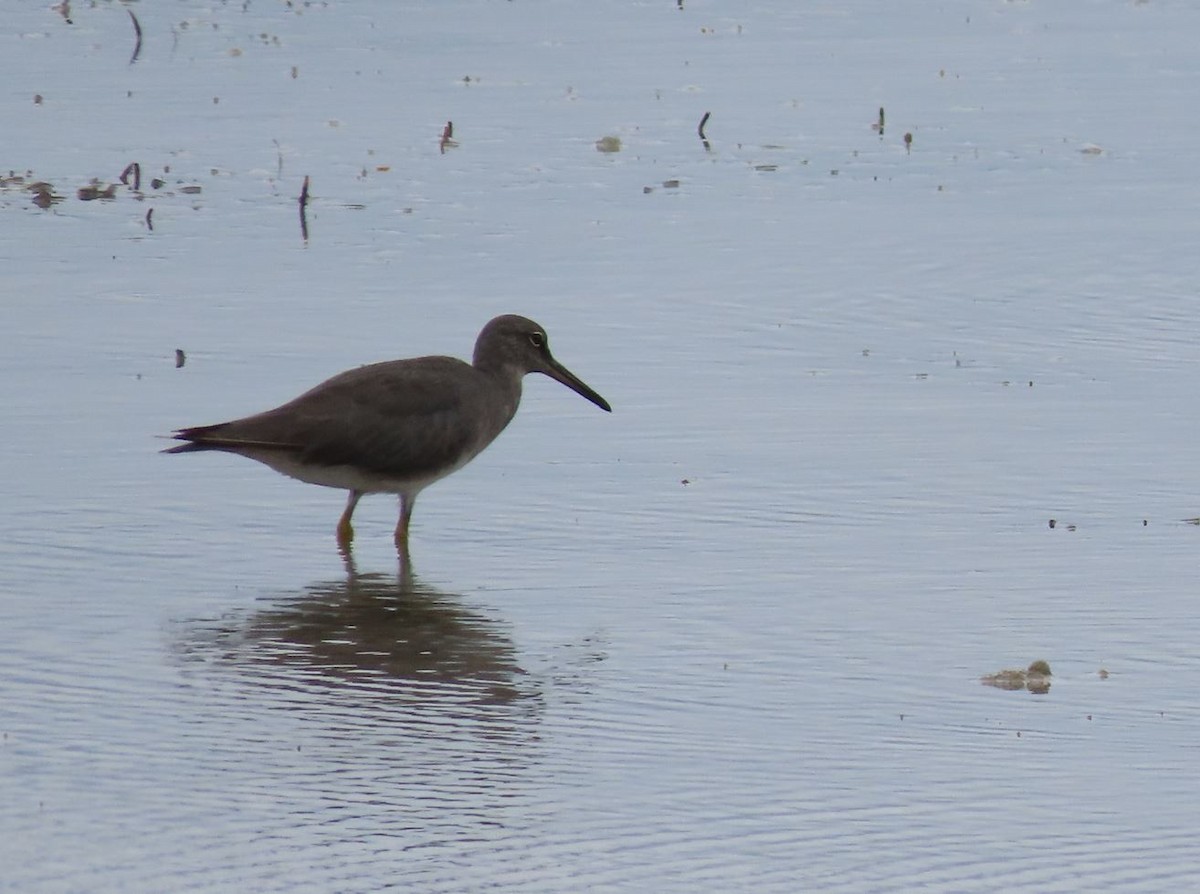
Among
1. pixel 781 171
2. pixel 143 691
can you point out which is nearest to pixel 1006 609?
pixel 143 691

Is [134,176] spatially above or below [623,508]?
above

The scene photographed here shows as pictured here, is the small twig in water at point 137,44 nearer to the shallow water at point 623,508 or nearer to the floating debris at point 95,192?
the shallow water at point 623,508

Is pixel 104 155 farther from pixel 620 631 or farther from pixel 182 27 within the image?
pixel 620 631

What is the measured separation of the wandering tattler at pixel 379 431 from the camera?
9.69 metres

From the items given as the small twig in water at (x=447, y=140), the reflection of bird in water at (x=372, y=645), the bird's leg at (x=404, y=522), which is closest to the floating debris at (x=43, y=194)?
the small twig in water at (x=447, y=140)

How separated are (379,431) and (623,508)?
0.98 metres

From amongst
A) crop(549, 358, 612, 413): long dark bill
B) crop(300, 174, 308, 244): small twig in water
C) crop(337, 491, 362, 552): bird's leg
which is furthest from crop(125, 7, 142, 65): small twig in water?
crop(337, 491, 362, 552): bird's leg

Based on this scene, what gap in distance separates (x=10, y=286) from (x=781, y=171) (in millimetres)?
6076

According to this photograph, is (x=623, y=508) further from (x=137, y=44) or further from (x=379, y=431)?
(x=137, y=44)

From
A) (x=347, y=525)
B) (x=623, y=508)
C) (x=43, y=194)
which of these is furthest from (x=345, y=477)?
(x=43, y=194)

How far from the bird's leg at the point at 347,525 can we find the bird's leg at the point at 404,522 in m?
0.18

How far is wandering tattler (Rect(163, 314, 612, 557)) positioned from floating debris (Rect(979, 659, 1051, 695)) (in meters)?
2.67

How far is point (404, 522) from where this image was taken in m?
9.77

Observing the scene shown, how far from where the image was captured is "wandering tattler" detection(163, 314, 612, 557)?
31.8 ft
